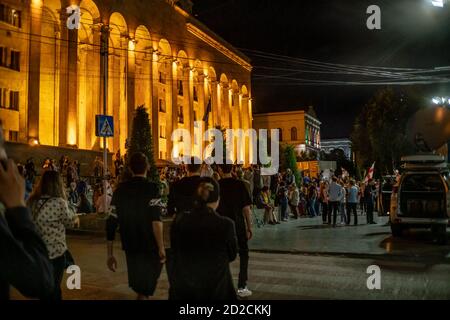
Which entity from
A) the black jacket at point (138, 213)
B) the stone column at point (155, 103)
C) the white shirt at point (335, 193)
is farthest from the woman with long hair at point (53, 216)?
the stone column at point (155, 103)

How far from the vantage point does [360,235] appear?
13.7 m

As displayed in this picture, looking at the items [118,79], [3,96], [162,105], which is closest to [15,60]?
[3,96]

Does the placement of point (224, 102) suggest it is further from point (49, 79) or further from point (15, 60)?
point (15, 60)

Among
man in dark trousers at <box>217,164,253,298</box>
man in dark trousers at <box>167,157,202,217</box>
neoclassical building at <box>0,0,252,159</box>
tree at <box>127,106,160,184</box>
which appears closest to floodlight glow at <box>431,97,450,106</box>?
tree at <box>127,106,160,184</box>

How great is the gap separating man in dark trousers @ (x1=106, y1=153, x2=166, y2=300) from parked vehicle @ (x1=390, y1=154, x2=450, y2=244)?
9564mm

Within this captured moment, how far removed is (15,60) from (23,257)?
28070mm

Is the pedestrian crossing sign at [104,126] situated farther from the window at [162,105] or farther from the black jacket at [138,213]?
the window at [162,105]

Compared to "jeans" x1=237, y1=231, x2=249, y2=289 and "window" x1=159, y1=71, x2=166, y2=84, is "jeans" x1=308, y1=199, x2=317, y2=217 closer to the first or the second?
"jeans" x1=237, y1=231, x2=249, y2=289

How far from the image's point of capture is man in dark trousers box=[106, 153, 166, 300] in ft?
15.8

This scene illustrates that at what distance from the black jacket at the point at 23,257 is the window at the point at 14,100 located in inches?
1066

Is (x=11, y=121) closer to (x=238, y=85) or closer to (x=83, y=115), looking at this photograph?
(x=83, y=115)

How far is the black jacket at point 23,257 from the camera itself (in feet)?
6.51

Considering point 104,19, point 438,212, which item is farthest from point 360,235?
point 104,19

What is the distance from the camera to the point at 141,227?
483 centimetres
